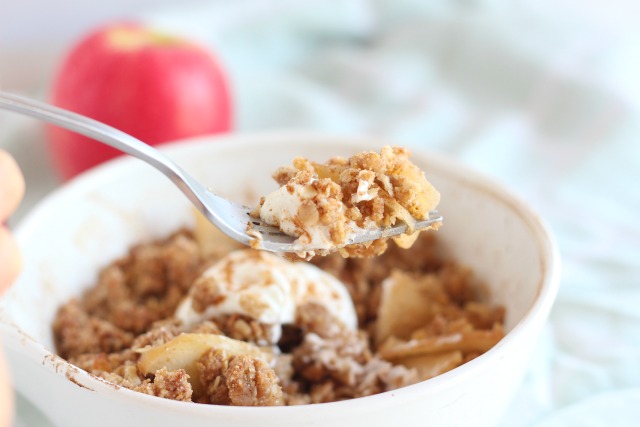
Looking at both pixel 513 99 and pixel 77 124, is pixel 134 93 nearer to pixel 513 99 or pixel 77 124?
pixel 77 124

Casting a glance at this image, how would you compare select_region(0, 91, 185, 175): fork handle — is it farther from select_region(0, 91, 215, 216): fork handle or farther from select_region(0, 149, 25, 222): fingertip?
select_region(0, 149, 25, 222): fingertip

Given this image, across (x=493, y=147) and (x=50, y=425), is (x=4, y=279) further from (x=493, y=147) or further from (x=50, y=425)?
(x=493, y=147)

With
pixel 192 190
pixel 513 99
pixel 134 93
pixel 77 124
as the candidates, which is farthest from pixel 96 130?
pixel 513 99

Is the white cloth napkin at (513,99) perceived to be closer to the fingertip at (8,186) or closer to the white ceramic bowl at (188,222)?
the white ceramic bowl at (188,222)

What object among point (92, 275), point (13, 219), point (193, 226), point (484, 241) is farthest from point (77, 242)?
point (484, 241)

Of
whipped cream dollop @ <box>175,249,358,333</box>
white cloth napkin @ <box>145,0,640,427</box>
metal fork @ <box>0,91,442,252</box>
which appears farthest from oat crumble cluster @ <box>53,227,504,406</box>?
white cloth napkin @ <box>145,0,640,427</box>

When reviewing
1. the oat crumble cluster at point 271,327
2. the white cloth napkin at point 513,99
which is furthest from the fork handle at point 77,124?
the white cloth napkin at point 513,99

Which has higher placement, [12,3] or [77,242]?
[12,3]
